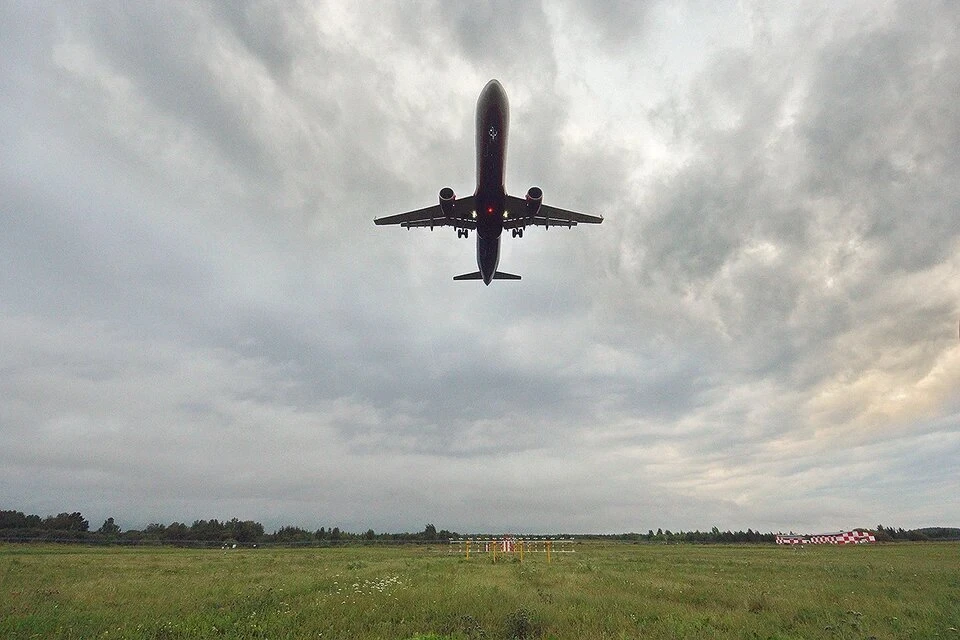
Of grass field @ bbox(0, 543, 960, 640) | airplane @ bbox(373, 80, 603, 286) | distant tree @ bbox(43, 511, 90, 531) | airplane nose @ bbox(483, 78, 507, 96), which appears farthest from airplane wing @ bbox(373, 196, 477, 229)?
distant tree @ bbox(43, 511, 90, 531)

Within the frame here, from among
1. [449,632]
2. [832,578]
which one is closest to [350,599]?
[449,632]

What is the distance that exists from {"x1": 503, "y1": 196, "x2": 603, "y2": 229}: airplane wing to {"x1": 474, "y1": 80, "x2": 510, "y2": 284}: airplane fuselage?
79.1 inches

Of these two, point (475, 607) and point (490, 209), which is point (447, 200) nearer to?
point (490, 209)

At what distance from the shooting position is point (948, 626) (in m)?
12.3

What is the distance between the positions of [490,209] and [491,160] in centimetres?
336

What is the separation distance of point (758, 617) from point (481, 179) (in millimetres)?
23127

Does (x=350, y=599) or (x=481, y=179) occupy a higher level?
(x=481, y=179)

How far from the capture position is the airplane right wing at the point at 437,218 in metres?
33.1

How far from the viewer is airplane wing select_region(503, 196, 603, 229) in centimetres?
3338

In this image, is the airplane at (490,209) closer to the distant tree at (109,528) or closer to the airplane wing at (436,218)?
the airplane wing at (436,218)

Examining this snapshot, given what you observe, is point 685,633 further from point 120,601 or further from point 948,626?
point 120,601

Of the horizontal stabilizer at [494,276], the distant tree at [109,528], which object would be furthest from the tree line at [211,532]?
the horizontal stabilizer at [494,276]

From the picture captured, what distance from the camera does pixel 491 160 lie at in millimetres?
27781

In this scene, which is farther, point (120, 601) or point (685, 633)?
point (120, 601)
